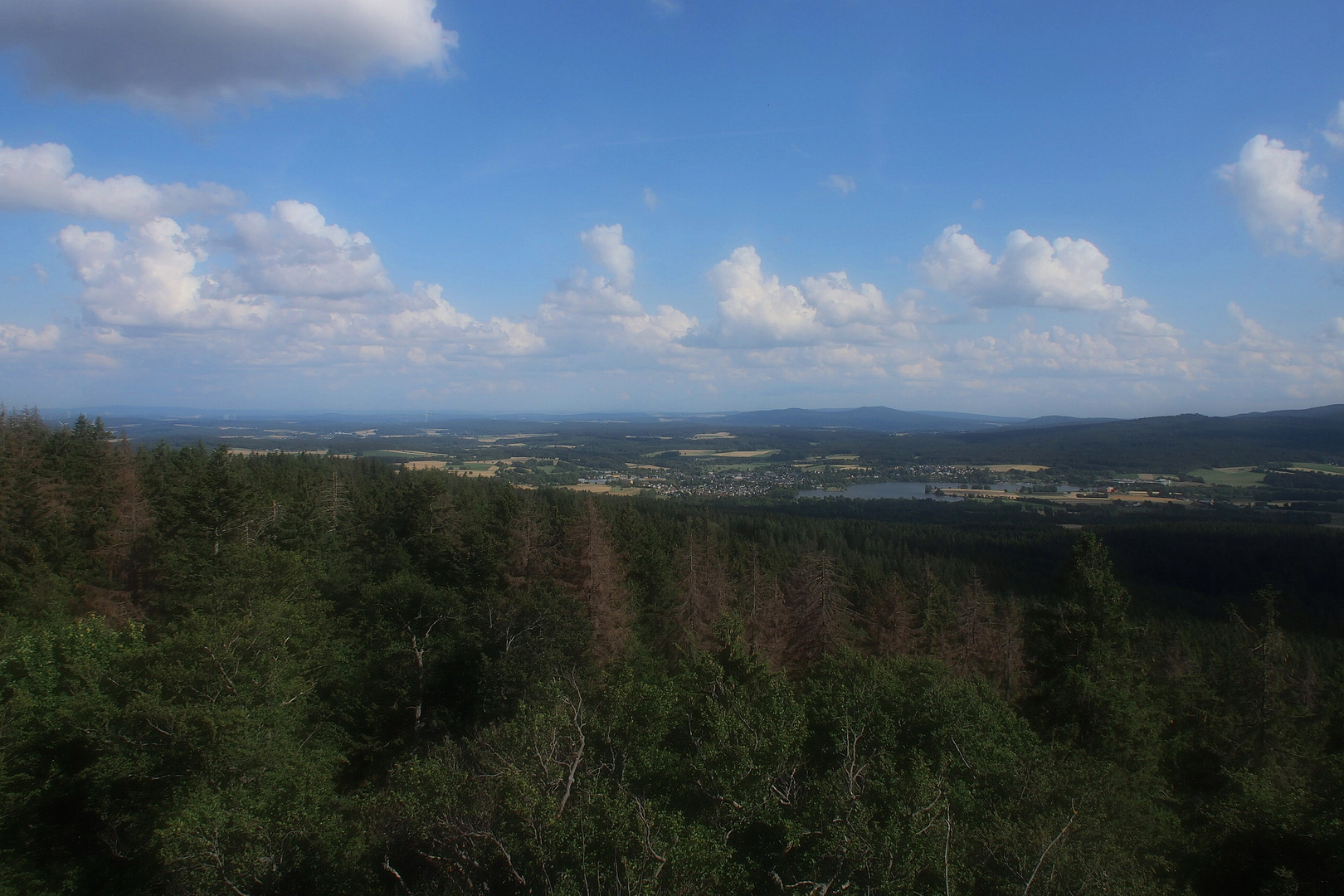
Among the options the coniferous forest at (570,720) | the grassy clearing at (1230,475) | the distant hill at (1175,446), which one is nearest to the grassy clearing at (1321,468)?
the distant hill at (1175,446)

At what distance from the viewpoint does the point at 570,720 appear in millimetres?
12453

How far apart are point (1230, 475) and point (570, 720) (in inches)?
5810

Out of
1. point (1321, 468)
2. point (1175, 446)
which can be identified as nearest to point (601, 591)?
point (1321, 468)

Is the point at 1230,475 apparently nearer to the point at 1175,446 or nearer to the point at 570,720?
the point at 1175,446

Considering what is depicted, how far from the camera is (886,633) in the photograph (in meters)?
25.6

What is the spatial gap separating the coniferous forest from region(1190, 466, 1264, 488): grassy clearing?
98.3 metres

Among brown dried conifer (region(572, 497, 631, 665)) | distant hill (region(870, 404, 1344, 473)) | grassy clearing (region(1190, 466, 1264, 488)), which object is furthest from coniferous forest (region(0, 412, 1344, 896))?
distant hill (region(870, 404, 1344, 473))

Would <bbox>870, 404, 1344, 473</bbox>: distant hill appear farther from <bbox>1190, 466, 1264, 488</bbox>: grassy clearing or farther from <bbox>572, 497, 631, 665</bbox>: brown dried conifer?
<bbox>572, 497, 631, 665</bbox>: brown dried conifer

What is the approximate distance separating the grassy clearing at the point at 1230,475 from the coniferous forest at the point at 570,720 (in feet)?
323

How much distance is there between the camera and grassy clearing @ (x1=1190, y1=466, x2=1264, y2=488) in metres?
109

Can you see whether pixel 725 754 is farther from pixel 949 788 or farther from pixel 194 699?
pixel 194 699

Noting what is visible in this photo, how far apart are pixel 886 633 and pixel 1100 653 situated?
8.28 m

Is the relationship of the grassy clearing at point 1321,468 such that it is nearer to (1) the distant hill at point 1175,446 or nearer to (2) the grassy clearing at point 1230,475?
(1) the distant hill at point 1175,446

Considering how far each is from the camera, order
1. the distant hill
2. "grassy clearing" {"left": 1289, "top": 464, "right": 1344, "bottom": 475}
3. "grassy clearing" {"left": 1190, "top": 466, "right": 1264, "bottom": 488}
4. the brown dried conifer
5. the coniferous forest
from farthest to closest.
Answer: the distant hill
"grassy clearing" {"left": 1190, "top": 466, "right": 1264, "bottom": 488}
"grassy clearing" {"left": 1289, "top": 464, "right": 1344, "bottom": 475}
the brown dried conifer
the coniferous forest
